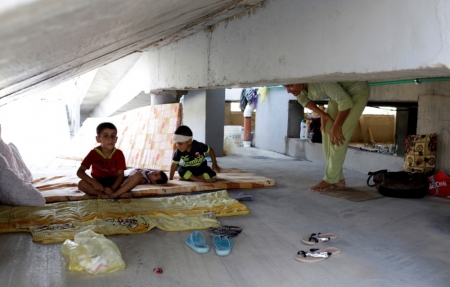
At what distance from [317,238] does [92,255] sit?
162 centimetres

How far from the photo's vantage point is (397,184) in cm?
459

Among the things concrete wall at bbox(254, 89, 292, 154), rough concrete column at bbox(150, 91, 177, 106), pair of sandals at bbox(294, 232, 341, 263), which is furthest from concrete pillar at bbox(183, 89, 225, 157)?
pair of sandals at bbox(294, 232, 341, 263)

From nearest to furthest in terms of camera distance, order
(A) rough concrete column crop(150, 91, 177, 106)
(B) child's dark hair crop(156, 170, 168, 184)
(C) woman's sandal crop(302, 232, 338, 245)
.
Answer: (C) woman's sandal crop(302, 232, 338, 245) < (B) child's dark hair crop(156, 170, 168, 184) < (A) rough concrete column crop(150, 91, 177, 106)

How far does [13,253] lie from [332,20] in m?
2.64

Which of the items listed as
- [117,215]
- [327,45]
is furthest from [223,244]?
[327,45]

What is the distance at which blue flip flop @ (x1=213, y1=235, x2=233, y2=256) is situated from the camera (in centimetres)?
282

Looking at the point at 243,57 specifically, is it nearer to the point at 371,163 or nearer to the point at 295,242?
the point at 295,242

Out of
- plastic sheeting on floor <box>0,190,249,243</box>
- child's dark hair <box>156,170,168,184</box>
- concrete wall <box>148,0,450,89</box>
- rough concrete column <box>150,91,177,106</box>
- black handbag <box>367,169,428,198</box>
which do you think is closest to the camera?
concrete wall <box>148,0,450,89</box>

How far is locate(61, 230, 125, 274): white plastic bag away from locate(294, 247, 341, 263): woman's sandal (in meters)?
1.16

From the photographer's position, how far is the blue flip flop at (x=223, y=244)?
2818 mm

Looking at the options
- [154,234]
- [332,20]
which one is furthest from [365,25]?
[154,234]

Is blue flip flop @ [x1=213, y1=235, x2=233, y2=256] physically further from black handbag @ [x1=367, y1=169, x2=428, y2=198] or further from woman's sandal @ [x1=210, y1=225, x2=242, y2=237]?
black handbag @ [x1=367, y1=169, x2=428, y2=198]

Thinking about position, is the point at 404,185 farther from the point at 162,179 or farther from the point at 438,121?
the point at 162,179

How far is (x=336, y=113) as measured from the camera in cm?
509
